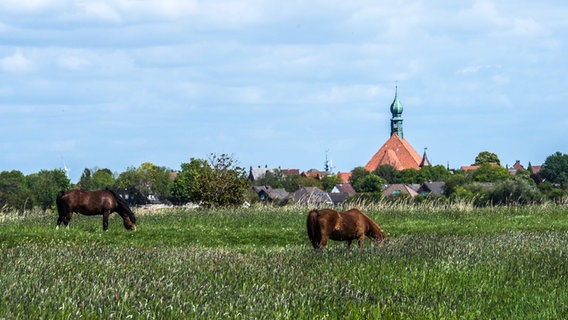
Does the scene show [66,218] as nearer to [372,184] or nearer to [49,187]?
[49,187]

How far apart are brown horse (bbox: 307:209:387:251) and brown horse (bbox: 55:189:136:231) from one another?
9.98m

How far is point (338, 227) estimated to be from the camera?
20484 mm

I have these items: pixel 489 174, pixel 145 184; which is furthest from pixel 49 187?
pixel 489 174

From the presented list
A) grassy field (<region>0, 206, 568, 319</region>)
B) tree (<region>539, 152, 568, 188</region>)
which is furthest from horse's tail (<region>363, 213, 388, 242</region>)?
tree (<region>539, 152, 568, 188</region>)

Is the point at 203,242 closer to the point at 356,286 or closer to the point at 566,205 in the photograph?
the point at 356,286

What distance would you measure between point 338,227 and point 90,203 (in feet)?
37.7

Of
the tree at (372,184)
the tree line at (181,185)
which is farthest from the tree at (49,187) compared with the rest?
the tree at (372,184)

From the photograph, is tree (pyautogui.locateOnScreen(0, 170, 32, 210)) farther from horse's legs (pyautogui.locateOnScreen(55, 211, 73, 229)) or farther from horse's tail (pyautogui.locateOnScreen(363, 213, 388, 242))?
horse's tail (pyautogui.locateOnScreen(363, 213, 388, 242))

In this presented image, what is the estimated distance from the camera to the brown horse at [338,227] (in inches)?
790

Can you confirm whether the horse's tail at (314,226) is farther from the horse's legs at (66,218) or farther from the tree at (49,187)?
the tree at (49,187)

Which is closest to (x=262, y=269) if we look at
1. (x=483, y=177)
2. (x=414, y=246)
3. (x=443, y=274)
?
(x=443, y=274)

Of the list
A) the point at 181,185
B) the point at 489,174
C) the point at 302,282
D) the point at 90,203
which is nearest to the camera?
the point at 302,282

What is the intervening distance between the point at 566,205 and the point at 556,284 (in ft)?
84.0

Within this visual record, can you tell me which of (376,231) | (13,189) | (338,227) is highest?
(13,189)
